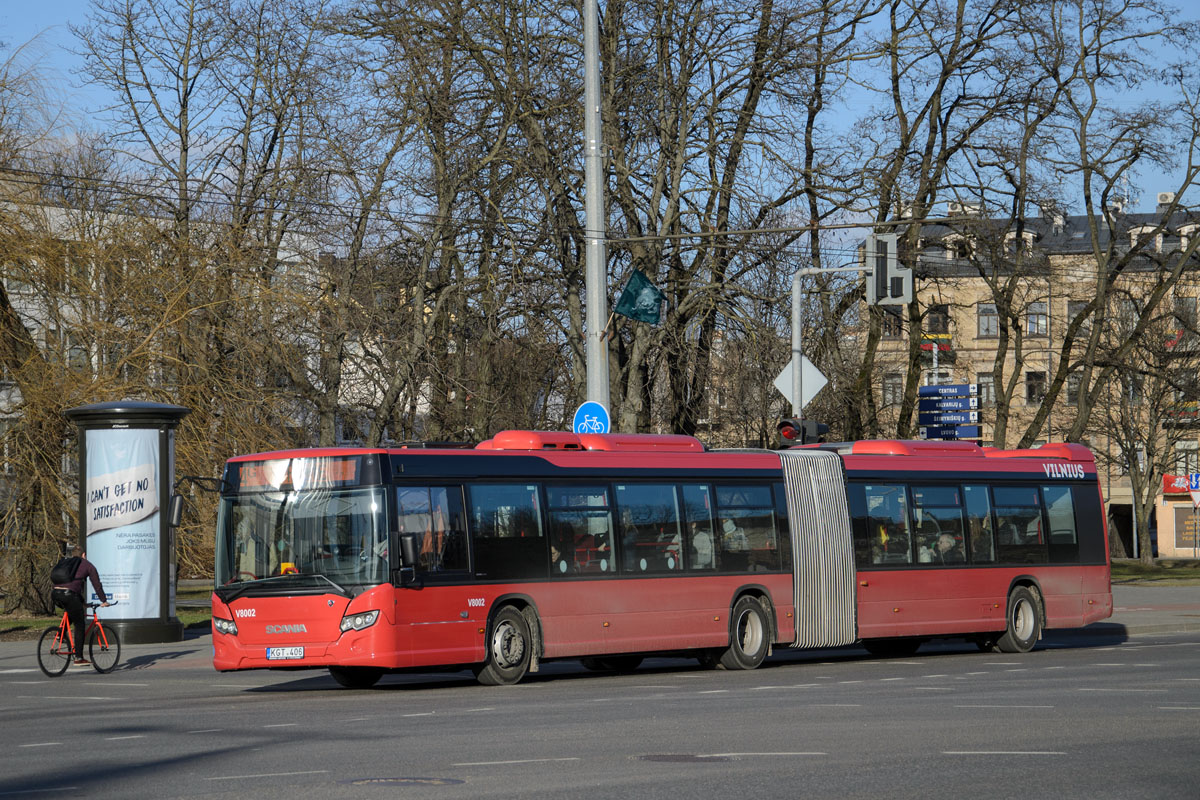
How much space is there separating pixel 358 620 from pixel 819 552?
23.9 feet

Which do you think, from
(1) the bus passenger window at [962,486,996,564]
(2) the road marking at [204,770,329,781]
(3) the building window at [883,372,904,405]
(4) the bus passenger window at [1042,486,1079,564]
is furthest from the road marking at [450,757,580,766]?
(3) the building window at [883,372,904,405]

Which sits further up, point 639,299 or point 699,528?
point 639,299

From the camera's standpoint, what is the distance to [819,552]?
22.6 metres

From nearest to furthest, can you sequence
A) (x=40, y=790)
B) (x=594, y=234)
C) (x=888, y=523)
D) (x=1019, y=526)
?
(x=40, y=790)
(x=888, y=523)
(x=594, y=234)
(x=1019, y=526)

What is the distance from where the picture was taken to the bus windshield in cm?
1791

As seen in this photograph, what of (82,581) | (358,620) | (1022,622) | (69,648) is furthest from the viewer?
(1022,622)

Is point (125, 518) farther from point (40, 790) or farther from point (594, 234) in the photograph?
point (40, 790)

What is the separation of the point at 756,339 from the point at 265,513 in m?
14.7

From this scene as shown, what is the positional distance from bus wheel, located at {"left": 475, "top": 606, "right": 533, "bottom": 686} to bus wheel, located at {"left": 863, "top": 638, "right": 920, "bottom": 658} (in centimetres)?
786

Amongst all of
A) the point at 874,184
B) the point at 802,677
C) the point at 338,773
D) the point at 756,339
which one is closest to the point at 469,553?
the point at 802,677

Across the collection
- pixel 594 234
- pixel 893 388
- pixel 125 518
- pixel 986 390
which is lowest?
pixel 125 518

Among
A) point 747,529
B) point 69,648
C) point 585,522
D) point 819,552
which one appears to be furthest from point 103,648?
point 819,552

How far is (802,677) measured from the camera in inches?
781

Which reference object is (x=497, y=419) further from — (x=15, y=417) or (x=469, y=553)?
(x=469, y=553)
